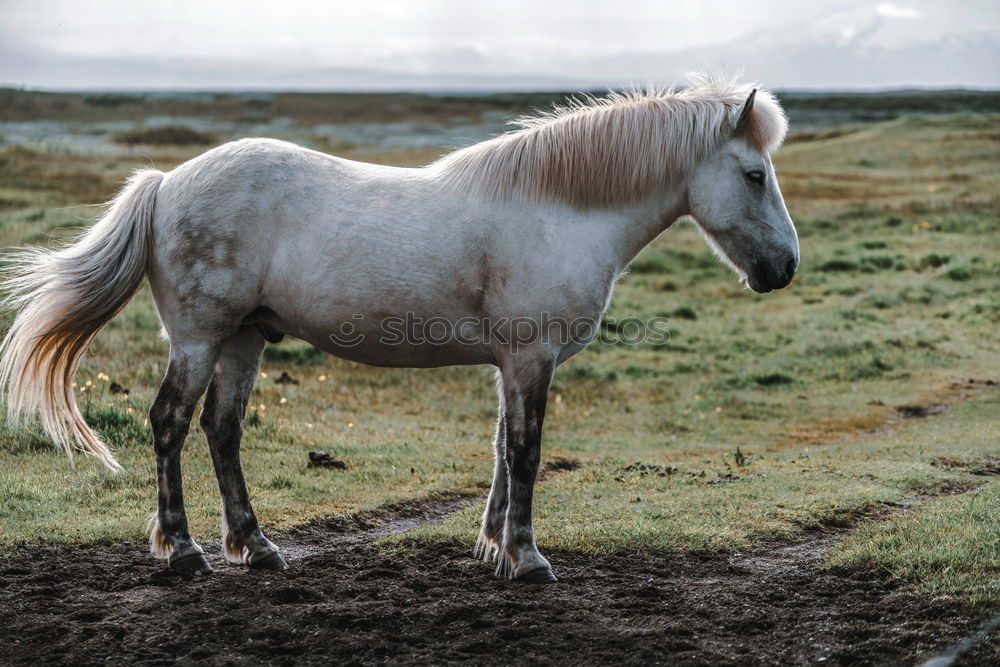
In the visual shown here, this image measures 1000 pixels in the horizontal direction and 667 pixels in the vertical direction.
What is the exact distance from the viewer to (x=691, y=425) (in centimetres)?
1166

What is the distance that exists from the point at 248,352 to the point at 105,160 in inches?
1514

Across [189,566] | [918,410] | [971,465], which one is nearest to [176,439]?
[189,566]

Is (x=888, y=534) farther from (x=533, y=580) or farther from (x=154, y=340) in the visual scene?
(x=154, y=340)

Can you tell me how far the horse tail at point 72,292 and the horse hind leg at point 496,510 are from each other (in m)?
2.48

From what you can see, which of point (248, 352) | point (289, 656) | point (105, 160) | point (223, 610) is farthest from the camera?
point (105, 160)

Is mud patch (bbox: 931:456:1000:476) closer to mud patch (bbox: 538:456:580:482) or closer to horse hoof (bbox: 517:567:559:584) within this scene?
mud patch (bbox: 538:456:580:482)

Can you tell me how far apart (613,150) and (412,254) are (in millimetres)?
1415

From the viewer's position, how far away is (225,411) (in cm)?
579

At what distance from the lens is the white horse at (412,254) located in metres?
5.37

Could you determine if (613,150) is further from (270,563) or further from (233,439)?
(270,563)

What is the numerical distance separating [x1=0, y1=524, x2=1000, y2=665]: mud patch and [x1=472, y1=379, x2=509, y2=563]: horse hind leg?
13 cm

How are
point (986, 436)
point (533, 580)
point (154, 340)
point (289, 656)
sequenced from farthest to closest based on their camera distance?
point (154, 340) → point (986, 436) → point (533, 580) → point (289, 656)

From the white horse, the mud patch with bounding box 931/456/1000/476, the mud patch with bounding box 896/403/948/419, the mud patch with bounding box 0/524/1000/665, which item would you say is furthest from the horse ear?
the mud patch with bounding box 896/403/948/419

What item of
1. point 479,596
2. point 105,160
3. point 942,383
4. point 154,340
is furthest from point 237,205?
point 105,160
